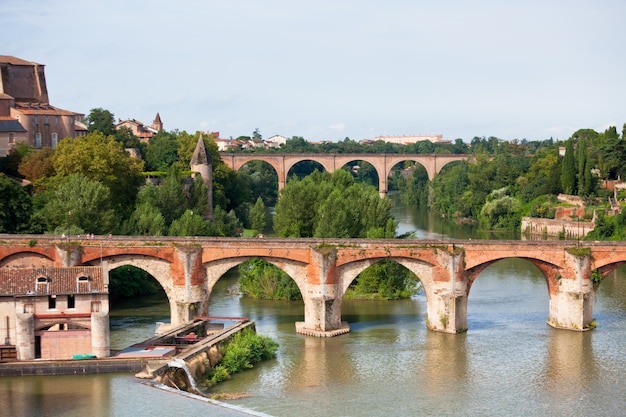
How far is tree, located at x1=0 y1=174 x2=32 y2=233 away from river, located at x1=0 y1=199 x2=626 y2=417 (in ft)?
24.8

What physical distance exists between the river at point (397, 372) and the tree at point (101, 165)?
12398mm

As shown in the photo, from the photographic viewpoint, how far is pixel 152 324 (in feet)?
152

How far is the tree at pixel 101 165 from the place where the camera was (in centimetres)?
6078

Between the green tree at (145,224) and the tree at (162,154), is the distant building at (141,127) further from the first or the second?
the green tree at (145,224)

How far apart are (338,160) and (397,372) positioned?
77.9 meters

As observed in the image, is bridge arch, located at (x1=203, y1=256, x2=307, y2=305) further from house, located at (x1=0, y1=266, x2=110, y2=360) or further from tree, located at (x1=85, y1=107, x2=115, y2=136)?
tree, located at (x1=85, y1=107, x2=115, y2=136)

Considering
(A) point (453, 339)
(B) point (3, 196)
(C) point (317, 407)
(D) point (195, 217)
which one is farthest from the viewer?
(D) point (195, 217)

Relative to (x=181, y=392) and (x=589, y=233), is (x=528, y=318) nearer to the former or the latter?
(x=181, y=392)

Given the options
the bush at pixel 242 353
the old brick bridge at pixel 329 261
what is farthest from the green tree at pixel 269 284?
the bush at pixel 242 353

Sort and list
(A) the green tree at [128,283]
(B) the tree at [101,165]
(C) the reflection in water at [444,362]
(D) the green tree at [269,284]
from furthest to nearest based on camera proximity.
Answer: (B) the tree at [101,165] < (A) the green tree at [128,283] < (D) the green tree at [269,284] < (C) the reflection in water at [444,362]

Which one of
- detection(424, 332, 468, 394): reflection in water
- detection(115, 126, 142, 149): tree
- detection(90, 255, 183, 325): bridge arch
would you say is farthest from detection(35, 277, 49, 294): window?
detection(115, 126, 142, 149): tree

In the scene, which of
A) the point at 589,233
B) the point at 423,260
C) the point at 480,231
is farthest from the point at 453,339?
the point at 480,231

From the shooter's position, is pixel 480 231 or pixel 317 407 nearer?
pixel 317 407

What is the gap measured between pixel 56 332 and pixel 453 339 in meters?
16.6
